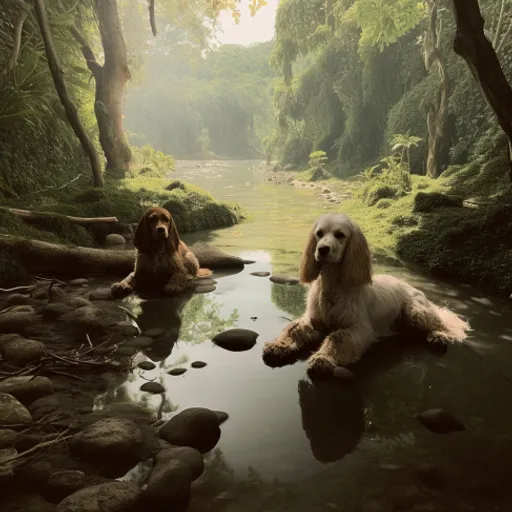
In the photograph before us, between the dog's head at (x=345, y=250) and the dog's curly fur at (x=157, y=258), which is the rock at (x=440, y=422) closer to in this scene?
the dog's head at (x=345, y=250)

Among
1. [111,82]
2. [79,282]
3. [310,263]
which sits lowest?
[79,282]

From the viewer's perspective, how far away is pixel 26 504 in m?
2.02

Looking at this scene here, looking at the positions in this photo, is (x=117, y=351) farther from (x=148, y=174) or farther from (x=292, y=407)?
(x=148, y=174)

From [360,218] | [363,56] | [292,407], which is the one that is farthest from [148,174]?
[292,407]

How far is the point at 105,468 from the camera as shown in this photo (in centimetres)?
233

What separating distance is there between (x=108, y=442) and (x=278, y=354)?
172cm

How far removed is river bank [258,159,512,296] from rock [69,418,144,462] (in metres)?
4.88

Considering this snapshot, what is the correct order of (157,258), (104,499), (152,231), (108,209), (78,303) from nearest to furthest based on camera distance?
(104,499)
(78,303)
(152,231)
(157,258)
(108,209)

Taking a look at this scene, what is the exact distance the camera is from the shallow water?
2227mm

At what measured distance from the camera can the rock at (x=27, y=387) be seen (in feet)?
9.49

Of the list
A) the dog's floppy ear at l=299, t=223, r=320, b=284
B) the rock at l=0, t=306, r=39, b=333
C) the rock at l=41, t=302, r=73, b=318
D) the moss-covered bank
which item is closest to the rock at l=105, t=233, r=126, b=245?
the moss-covered bank

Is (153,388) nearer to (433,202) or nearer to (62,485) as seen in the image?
(62,485)

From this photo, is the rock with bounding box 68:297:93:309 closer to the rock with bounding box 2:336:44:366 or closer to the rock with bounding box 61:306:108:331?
the rock with bounding box 61:306:108:331

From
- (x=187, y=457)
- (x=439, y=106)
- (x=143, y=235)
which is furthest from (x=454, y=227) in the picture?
(x=439, y=106)
